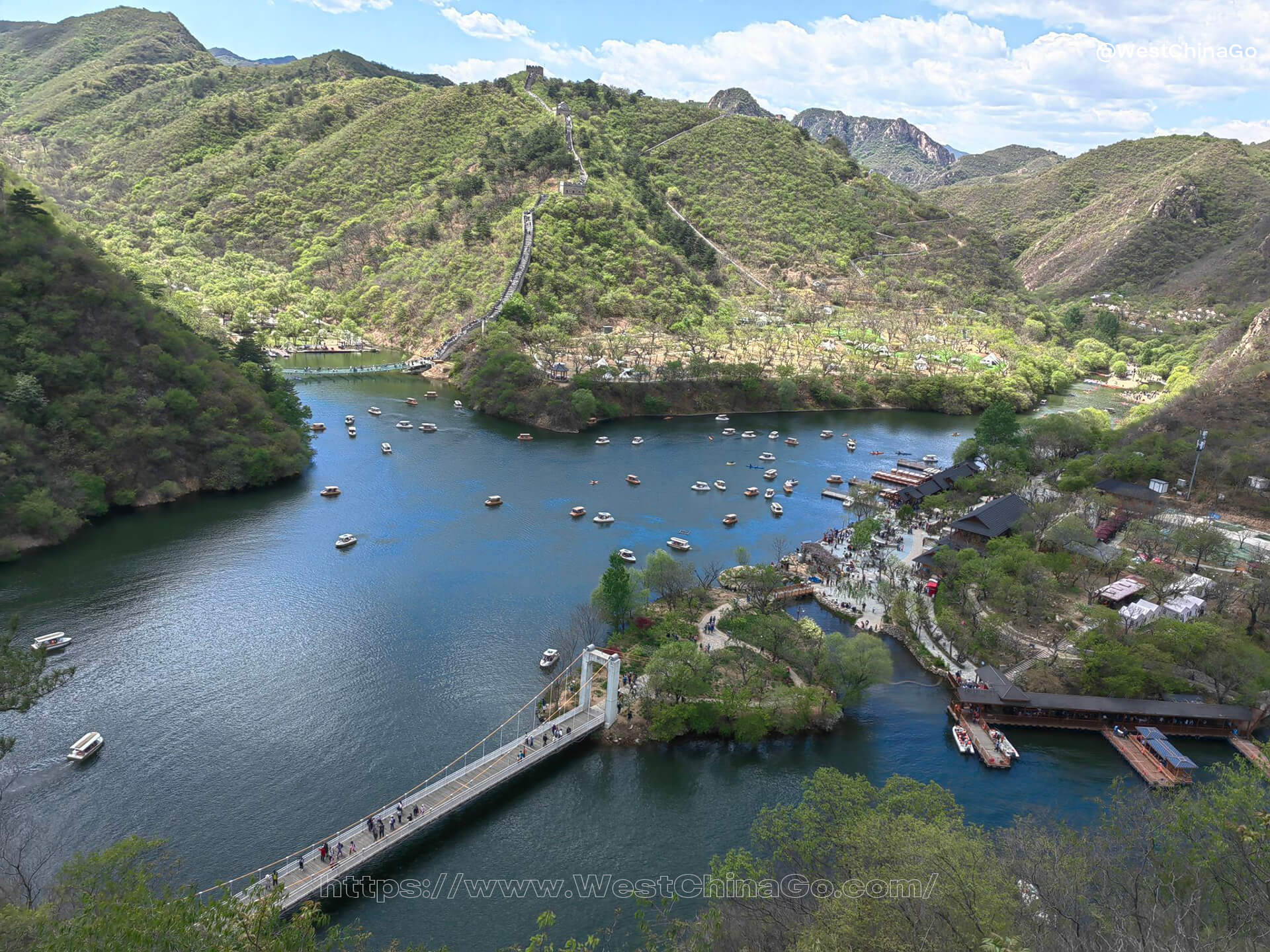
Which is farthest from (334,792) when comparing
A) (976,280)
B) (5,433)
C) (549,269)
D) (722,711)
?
(976,280)

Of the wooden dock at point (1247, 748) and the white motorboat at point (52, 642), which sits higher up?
the wooden dock at point (1247, 748)

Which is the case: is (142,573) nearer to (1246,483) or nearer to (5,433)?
(5,433)

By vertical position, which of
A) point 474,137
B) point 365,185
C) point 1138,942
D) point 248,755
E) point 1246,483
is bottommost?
point 248,755

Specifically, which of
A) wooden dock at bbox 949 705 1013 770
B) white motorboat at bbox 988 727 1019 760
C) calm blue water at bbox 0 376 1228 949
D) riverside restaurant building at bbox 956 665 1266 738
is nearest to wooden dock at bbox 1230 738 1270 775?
riverside restaurant building at bbox 956 665 1266 738

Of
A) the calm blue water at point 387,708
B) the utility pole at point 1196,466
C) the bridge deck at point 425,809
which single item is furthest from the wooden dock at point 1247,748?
the utility pole at point 1196,466

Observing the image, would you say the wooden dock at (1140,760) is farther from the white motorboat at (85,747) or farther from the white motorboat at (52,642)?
the white motorboat at (52,642)

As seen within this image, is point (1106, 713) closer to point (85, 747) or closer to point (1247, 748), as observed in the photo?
point (1247, 748)

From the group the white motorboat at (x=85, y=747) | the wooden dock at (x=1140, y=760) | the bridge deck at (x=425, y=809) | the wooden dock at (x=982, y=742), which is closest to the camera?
the bridge deck at (x=425, y=809)
